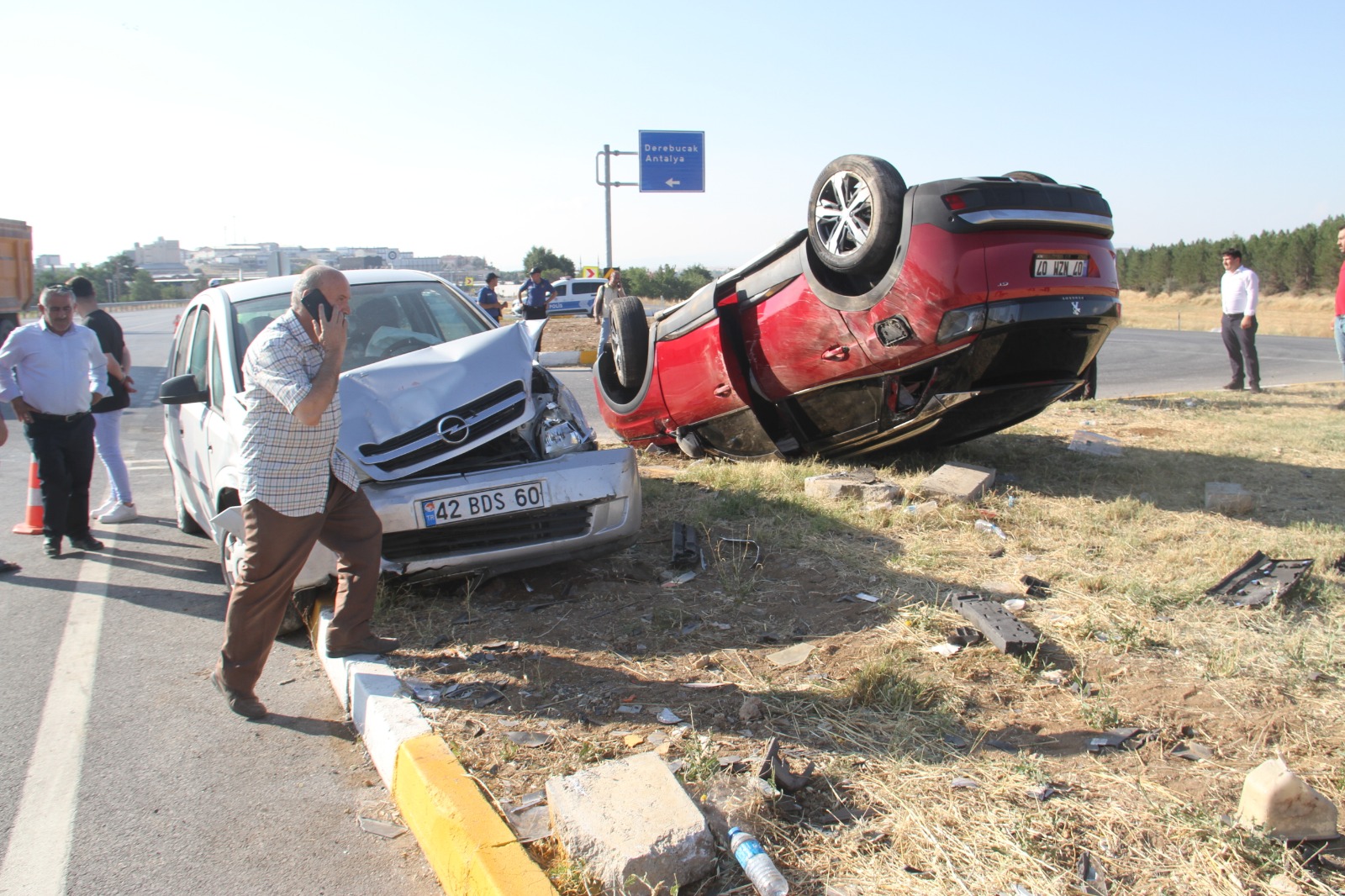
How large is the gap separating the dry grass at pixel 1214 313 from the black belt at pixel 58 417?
963 inches

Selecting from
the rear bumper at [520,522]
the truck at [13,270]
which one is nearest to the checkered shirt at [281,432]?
the rear bumper at [520,522]

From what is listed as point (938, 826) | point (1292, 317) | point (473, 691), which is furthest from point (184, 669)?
point (1292, 317)

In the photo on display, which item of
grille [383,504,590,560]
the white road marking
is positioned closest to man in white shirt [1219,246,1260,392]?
grille [383,504,590,560]

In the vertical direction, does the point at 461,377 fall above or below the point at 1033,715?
above

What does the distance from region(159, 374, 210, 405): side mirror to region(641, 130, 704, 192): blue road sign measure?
23.9 m

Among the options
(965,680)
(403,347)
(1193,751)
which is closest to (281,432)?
(403,347)

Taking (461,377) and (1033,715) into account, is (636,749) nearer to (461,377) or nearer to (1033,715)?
(1033,715)

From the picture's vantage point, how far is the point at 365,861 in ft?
8.96

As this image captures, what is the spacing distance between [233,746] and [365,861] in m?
1.02

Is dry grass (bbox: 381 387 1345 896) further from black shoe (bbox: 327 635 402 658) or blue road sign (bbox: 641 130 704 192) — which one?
blue road sign (bbox: 641 130 704 192)

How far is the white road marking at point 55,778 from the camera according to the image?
270 cm

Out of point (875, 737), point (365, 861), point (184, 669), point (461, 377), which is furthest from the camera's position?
point (461, 377)

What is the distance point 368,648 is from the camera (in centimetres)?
396

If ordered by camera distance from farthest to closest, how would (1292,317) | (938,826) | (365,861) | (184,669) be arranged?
(1292,317)
(184,669)
(365,861)
(938,826)
